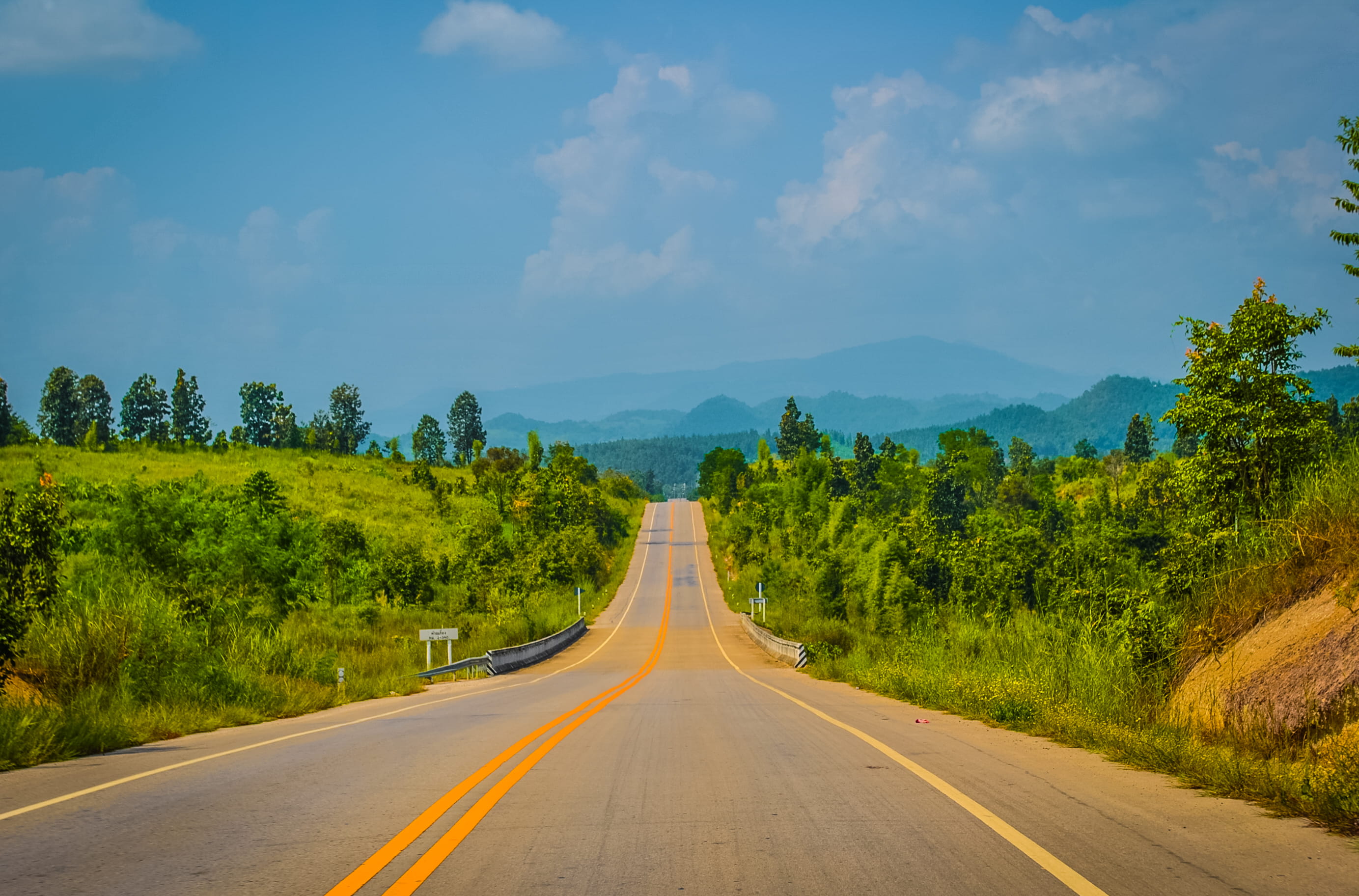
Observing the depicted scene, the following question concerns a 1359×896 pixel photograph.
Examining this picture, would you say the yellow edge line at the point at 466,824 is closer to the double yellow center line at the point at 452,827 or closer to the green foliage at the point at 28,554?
the double yellow center line at the point at 452,827

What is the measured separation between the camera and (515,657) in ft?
137

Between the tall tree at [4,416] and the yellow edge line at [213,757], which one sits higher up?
the tall tree at [4,416]

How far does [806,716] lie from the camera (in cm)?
1464

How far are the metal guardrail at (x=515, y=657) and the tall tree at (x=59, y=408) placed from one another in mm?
125358

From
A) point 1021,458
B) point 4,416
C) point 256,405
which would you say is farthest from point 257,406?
point 1021,458

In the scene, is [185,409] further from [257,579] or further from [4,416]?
[257,579]

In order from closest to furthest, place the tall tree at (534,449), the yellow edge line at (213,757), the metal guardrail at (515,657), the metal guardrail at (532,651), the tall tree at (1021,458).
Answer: the yellow edge line at (213,757) < the metal guardrail at (515,657) < the metal guardrail at (532,651) < the tall tree at (534,449) < the tall tree at (1021,458)

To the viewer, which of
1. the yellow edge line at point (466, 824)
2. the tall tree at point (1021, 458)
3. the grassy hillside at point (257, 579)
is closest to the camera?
the yellow edge line at point (466, 824)

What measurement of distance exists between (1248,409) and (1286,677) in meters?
8.12

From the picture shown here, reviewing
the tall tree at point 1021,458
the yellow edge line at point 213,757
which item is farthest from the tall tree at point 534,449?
the yellow edge line at point 213,757

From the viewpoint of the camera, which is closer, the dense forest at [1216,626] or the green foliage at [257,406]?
the dense forest at [1216,626]

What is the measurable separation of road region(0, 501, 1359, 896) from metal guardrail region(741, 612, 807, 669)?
2651 centimetres

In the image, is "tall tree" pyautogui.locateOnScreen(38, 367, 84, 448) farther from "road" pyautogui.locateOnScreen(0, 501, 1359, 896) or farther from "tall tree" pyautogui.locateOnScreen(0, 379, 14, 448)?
"road" pyautogui.locateOnScreen(0, 501, 1359, 896)

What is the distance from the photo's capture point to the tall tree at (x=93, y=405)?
525 feet
